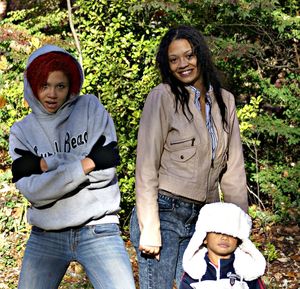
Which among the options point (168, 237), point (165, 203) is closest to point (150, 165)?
point (165, 203)

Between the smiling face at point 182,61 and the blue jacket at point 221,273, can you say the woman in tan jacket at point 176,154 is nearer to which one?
the smiling face at point 182,61

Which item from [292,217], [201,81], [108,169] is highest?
[201,81]

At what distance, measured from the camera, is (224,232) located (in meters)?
3.30

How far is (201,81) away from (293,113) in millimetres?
4767

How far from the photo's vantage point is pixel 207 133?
3436mm

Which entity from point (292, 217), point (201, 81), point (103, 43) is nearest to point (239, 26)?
point (103, 43)

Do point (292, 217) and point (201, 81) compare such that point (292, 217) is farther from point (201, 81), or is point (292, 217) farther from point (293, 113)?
point (201, 81)

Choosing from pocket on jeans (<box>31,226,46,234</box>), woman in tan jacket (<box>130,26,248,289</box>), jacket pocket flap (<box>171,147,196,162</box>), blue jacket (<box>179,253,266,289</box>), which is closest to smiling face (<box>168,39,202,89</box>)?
woman in tan jacket (<box>130,26,248,289</box>)

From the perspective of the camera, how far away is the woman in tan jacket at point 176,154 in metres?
3.35

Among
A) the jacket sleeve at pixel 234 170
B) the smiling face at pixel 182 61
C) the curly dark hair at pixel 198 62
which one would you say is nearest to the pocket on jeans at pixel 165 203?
the jacket sleeve at pixel 234 170

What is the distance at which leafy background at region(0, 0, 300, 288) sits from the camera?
22.4 ft

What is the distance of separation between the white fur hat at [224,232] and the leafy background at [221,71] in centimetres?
303

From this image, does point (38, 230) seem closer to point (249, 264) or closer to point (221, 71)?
point (249, 264)

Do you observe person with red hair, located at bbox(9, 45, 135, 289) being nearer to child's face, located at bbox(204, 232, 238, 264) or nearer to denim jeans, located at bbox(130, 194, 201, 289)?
denim jeans, located at bbox(130, 194, 201, 289)
